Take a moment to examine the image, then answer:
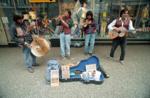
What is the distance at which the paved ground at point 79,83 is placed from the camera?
350 centimetres

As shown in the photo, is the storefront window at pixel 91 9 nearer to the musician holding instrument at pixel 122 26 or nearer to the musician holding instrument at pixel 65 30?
the musician holding instrument at pixel 65 30

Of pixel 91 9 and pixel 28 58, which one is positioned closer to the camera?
pixel 28 58

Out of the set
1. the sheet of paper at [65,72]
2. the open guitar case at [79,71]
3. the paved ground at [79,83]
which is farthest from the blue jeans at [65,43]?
the sheet of paper at [65,72]

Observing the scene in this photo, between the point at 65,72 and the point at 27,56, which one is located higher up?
the point at 27,56

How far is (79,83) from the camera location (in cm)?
378

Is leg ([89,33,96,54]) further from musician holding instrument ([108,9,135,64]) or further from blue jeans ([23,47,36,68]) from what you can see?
blue jeans ([23,47,36,68])

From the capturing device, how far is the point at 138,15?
530 centimetres

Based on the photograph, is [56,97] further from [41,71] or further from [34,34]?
[34,34]

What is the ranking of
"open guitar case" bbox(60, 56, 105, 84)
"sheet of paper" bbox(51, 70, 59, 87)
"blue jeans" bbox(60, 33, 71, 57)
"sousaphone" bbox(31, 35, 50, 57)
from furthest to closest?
"blue jeans" bbox(60, 33, 71, 57)
"sousaphone" bbox(31, 35, 50, 57)
"open guitar case" bbox(60, 56, 105, 84)
"sheet of paper" bbox(51, 70, 59, 87)

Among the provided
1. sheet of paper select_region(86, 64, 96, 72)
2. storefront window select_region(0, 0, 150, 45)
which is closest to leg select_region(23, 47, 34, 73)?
sheet of paper select_region(86, 64, 96, 72)

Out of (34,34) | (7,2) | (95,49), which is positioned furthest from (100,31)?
(7,2)

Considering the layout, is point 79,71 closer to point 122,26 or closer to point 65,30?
point 65,30

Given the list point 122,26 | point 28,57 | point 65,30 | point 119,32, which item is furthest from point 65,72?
point 122,26

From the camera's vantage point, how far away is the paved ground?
3.50 m
